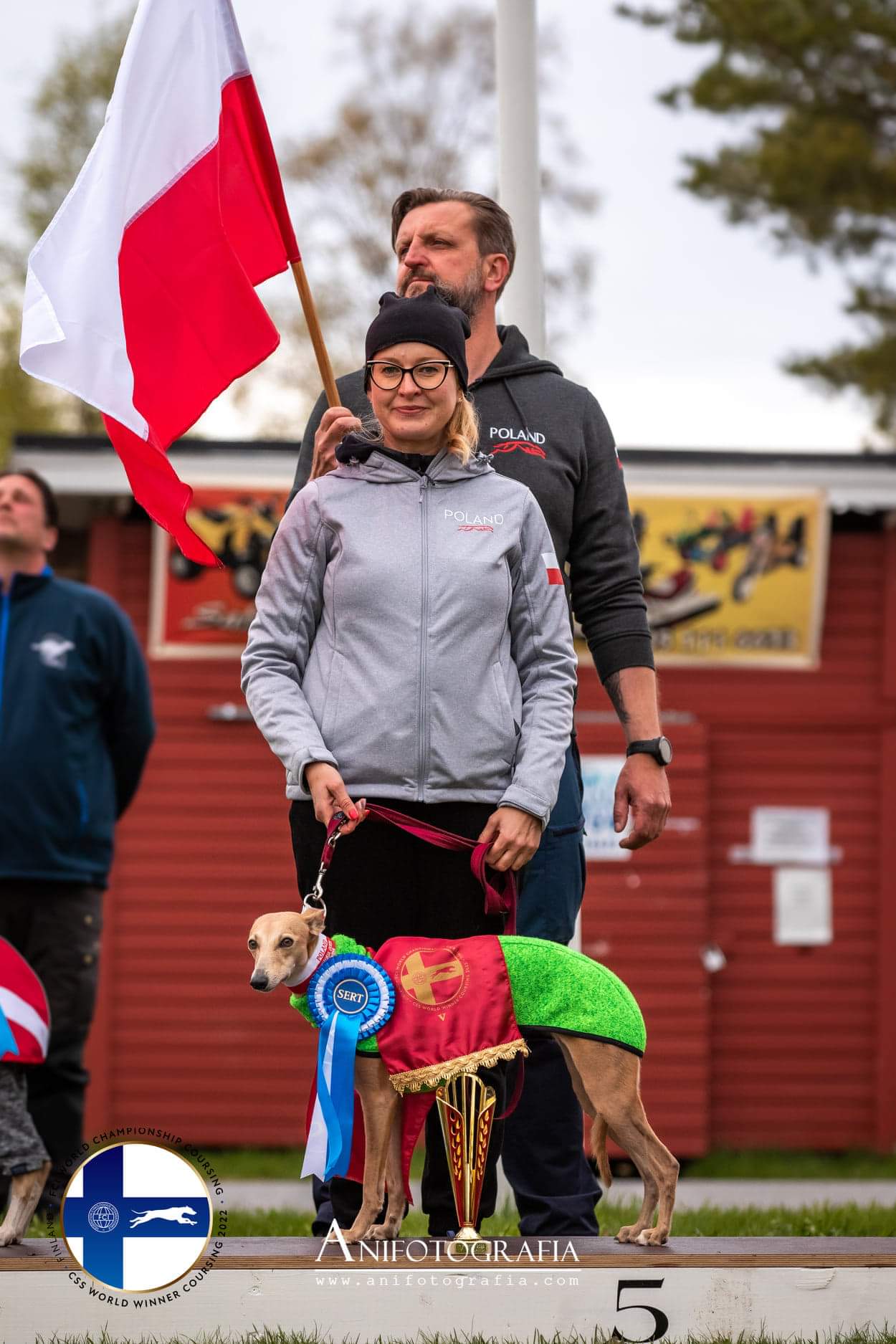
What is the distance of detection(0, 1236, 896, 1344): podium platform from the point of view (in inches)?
123

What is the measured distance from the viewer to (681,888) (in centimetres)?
895

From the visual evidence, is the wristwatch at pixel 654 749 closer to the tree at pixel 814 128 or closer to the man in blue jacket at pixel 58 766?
the man in blue jacket at pixel 58 766

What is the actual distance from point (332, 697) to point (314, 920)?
454mm

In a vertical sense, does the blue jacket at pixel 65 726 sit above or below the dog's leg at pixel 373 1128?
above

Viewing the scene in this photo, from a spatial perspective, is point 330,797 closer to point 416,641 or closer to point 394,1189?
point 416,641

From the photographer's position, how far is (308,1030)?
28.8 feet

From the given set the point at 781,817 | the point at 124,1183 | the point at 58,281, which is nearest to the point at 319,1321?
the point at 124,1183

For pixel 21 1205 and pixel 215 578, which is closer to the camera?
pixel 21 1205

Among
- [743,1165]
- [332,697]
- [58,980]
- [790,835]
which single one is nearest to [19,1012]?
[332,697]

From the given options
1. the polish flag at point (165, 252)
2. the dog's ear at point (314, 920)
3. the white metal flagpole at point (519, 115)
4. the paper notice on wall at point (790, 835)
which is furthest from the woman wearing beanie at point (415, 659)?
the paper notice on wall at point (790, 835)

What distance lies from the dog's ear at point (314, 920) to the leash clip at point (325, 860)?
0.03m

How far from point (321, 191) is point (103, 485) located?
15.6 meters

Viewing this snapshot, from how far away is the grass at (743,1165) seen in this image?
8.39 metres

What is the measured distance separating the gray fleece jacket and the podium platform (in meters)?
0.84
